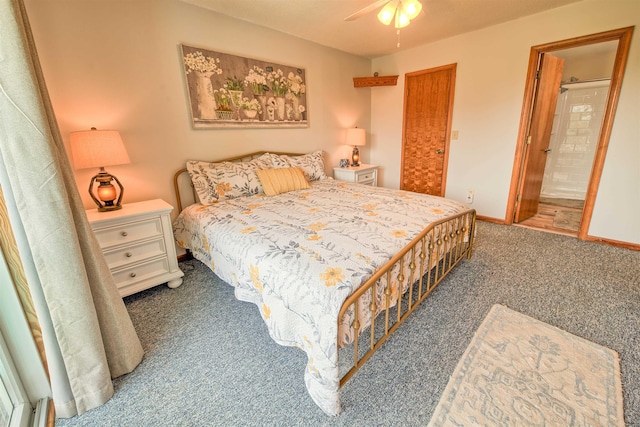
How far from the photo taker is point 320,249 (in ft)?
5.01

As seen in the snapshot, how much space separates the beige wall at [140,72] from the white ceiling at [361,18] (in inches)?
7.7

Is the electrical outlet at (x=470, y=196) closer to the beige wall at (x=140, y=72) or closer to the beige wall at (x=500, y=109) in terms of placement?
the beige wall at (x=500, y=109)

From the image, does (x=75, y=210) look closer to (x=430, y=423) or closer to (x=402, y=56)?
(x=430, y=423)

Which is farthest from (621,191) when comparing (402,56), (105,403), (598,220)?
(105,403)

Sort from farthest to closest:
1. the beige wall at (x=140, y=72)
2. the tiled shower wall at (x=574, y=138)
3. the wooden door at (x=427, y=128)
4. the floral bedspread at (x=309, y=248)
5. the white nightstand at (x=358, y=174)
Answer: the tiled shower wall at (x=574, y=138), the white nightstand at (x=358, y=174), the wooden door at (x=427, y=128), the beige wall at (x=140, y=72), the floral bedspread at (x=309, y=248)

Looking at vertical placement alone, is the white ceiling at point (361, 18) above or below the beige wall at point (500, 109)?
above

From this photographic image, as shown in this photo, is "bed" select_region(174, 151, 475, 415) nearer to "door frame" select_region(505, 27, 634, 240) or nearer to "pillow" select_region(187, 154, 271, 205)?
"pillow" select_region(187, 154, 271, 205)

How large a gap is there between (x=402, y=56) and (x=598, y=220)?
10.8 feet

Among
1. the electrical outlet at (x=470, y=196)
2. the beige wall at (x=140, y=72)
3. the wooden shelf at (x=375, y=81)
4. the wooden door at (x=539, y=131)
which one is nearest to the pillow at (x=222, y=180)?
the beige wall at (x=140, y=72)

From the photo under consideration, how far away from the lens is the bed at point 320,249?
1.23 meters

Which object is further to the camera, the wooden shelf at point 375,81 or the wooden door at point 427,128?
the wooden shelf at point 375,81

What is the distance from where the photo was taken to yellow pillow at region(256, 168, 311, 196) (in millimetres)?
2832

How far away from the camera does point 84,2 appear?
2.07 m

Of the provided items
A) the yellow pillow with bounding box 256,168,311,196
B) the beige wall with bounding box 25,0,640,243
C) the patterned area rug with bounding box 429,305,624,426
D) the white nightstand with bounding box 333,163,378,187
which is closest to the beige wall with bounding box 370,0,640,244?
the beige wall with bounding box 25,0,640,243
